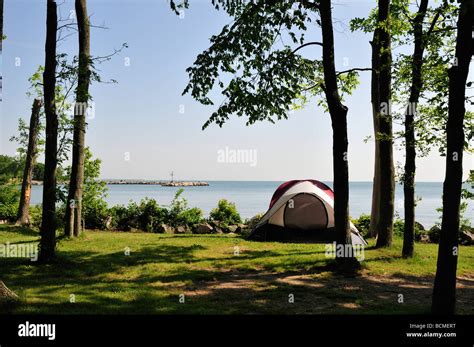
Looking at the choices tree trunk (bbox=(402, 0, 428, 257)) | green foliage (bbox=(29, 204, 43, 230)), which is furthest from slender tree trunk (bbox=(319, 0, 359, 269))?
green foliage (bbox=(29, 204, 43, 230))

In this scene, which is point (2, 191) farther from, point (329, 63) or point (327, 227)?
point (329, 63)

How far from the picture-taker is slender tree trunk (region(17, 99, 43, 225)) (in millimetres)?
17109

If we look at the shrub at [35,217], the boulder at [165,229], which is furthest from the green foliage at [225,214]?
the shrub at [35,217]

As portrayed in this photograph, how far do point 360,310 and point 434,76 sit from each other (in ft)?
20.8

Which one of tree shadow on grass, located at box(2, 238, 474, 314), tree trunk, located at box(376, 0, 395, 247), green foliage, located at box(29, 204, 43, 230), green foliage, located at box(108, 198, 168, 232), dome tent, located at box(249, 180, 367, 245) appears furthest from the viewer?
green foliage, located at box(108, 198, 168, 232)

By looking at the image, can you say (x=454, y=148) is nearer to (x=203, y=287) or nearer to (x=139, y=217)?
(x=203, y=287)

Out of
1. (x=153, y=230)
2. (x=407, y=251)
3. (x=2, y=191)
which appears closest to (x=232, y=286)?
(x=407, y=251)

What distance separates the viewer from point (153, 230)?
1820 centimetres

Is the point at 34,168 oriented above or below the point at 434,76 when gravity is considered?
below

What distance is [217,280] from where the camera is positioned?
29.6 feet

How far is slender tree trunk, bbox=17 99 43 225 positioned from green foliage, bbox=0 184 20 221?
1.58 metres

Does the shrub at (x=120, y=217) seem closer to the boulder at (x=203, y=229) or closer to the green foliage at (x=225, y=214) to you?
the boulder at (x=203, y=229)

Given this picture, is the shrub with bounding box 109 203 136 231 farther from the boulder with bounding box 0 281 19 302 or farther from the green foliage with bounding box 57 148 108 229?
the boulder with bounding box 0 281 19 302

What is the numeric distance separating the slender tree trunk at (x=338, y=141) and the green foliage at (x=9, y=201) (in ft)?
50.5
